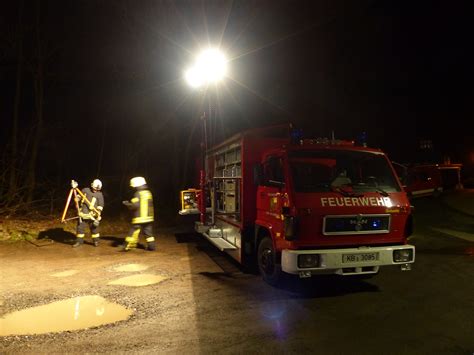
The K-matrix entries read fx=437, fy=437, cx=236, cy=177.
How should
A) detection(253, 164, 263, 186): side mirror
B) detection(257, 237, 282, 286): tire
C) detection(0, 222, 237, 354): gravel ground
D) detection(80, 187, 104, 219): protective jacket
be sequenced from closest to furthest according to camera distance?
1. detection(0, 222, 237, 354): gravel ground
2. detection(257, 237, 282, 286): tire
3. detection(253, 164, 263, 186): side mirror
4. detection(80, 187, 104, 219): protective jacket

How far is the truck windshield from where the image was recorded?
20.2 feet

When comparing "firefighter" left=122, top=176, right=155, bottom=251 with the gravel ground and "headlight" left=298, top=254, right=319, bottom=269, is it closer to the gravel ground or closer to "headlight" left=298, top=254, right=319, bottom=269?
the gravel ground

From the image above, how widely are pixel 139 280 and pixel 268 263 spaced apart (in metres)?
2.16

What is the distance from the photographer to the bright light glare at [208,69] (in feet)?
34.5

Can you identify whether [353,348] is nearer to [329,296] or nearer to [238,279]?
[329,296]

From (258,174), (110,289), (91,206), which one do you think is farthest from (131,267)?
(258,174)

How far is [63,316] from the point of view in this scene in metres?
5.33

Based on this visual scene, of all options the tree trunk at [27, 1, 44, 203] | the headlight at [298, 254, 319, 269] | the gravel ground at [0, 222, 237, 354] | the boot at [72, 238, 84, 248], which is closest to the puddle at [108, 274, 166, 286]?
the gravel ground at [0, 222, 237, 354]

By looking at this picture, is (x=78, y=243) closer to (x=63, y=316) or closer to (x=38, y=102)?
(x=63, y=316)

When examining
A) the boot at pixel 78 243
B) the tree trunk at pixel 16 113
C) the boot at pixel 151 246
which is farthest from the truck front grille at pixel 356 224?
the tree trunk at pixel 16 113

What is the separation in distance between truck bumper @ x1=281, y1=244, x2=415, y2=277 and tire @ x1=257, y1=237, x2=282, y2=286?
1.79ft

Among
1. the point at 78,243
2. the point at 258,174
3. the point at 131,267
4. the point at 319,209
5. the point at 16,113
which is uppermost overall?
the point at 16,113

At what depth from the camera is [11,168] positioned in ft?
47.3

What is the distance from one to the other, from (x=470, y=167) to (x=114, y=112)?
119 ft
